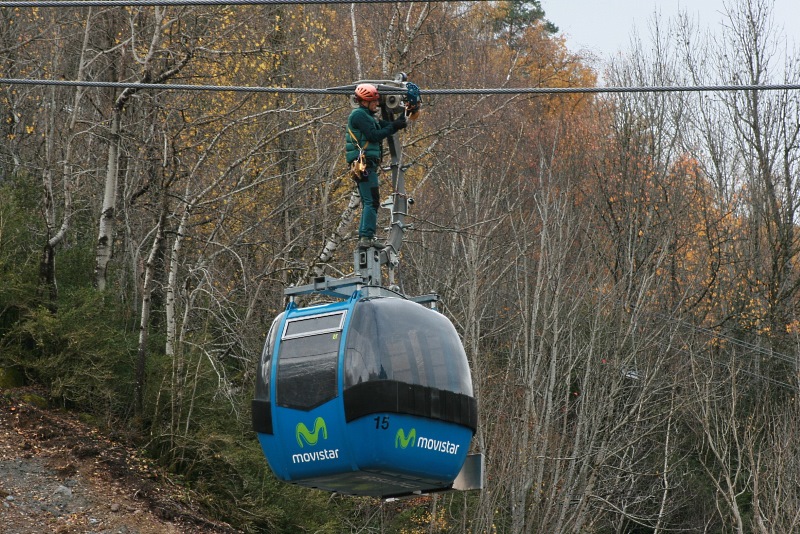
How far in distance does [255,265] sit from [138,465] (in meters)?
6.19

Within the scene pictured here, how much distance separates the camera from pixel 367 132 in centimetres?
955

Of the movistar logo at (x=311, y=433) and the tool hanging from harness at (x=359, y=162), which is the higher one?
the tool hanging from harness at (x=359, y=162)

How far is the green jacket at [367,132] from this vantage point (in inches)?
375

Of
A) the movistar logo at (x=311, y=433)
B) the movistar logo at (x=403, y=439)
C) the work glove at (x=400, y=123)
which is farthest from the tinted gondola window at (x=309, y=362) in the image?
the work glove at (x=400, y=123)

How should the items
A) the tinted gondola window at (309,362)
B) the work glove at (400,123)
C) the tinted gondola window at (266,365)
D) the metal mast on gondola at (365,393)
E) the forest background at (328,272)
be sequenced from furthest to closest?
the forest background at (328,272), the work glove at (400,123), the tinted gondola window at (266,365), the tinted gondola window at (309,362), the metal mast on gondola at (365,393)

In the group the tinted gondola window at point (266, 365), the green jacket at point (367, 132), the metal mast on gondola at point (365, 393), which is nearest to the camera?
the metal mast on gondola at point (365, 393)

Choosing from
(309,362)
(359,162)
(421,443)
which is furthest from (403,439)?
(359,162)

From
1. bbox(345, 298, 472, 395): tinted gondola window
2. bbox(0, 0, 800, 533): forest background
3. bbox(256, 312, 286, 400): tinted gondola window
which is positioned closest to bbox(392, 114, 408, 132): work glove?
bbox(345, 298, 472, 395): tinted gondola window

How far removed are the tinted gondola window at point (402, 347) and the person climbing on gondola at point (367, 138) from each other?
0.90 meters

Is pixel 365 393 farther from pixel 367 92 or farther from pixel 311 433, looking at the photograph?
pixel 367 92

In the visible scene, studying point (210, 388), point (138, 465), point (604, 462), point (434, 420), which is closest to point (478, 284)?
point (604, 462)

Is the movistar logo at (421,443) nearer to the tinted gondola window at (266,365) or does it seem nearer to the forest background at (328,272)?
the tinted gondola window at (266,365)

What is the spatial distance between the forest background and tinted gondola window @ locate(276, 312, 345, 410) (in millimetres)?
9171

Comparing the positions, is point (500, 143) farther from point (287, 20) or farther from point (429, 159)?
point (287, 20)
